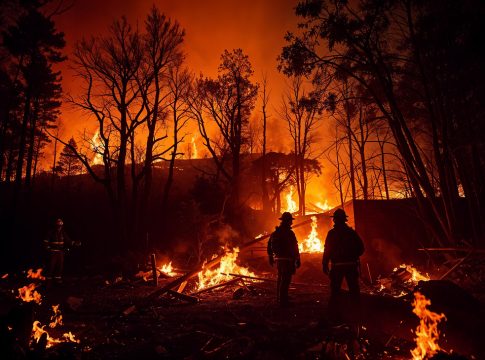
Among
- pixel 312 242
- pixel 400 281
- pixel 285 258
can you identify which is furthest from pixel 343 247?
pixel 312 242

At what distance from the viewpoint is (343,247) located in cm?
701

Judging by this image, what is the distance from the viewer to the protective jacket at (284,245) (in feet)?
28.1

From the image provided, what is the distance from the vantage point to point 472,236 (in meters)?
12.4

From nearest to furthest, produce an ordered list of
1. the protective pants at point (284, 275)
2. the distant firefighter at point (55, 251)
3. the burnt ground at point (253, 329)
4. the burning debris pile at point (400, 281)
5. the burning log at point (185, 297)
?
the burnt ground at point (253, 329), the protective pants at point (284, 275), the burning log at point (185, 297), the burning debris pile at point (400, 281), the distant firefighter at point (55, 251)

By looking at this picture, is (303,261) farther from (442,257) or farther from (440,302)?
(440,302)

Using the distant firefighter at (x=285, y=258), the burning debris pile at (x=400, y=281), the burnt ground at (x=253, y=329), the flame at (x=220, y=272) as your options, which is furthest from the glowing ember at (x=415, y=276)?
the flame at (x=220, y=272)

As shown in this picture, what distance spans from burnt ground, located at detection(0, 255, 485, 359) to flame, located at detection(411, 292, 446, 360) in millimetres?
117

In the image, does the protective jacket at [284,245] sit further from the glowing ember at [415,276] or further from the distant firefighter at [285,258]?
the glowing ember at [415,276]

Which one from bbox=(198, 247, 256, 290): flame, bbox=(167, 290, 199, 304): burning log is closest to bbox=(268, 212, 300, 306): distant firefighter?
bbox=(167, 290, 199, 304): burning log

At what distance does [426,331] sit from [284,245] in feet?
13.9

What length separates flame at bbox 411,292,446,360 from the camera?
4.66 metres

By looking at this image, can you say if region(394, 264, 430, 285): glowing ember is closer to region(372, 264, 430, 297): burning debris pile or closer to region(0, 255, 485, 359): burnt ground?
region(372, 264, 430, 297): burning debris pile

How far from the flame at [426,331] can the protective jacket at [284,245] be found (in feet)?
12.6

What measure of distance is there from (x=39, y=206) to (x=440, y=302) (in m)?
30.4
